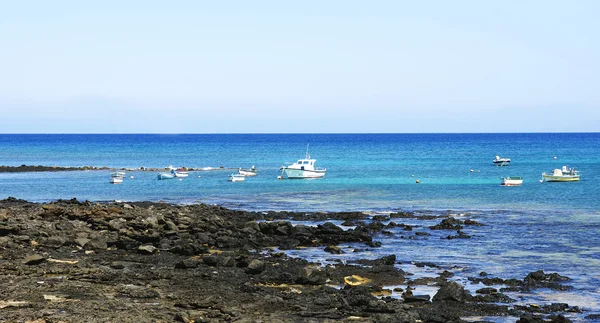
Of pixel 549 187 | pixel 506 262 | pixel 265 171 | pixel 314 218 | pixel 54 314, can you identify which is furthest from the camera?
pixel 265 171

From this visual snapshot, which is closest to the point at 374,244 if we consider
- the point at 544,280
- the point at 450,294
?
the point at 544,280

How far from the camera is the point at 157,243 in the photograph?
29344 mm

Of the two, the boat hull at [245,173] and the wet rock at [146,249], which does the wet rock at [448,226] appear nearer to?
the wet rock at [146,249]

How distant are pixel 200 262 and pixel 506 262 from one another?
1216 centimetres

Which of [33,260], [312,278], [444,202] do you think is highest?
[33,260]

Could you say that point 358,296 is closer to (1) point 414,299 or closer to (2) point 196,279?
(1) point 414,299

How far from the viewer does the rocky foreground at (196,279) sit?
18.0m

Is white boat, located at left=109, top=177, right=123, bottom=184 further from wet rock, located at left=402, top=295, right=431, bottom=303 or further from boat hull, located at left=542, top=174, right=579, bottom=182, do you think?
wet rock, located at left=402, top=295, right=431, bottom=303

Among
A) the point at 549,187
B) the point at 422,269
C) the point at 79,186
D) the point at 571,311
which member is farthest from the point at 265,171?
the point at 571,311

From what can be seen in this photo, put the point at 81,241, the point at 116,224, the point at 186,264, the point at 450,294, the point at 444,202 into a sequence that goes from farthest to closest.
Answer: the point at 444,202 → the point at 116,224 → the point at 81,241 → the point at 186,264 → the point at 450,294

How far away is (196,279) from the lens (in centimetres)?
2238

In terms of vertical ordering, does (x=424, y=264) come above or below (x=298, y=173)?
below

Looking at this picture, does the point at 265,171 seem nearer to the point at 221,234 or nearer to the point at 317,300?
the point at 221,234

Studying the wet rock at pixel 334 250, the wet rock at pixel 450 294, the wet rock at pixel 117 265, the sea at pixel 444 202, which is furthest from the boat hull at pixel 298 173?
the wet rock at pixel 450 294
